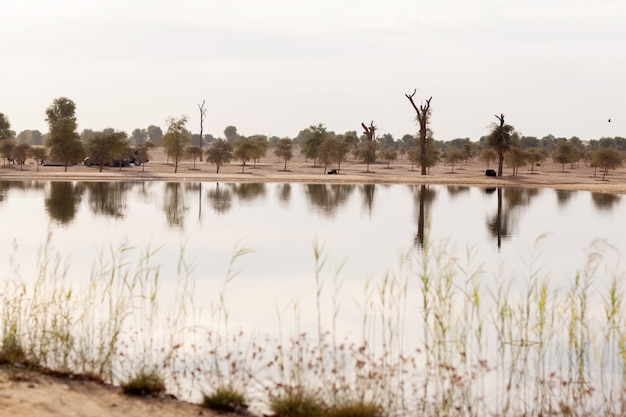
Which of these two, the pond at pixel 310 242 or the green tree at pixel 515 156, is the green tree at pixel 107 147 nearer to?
the pond at pixel 310 242

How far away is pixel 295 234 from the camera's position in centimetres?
3409

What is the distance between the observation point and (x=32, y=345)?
11086 mm

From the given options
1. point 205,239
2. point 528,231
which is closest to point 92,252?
point 205,239

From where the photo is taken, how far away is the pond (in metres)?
17.2

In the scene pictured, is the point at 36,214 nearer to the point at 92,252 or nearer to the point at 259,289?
the point at 92,252

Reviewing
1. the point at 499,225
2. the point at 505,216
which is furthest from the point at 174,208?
the point at 505,216

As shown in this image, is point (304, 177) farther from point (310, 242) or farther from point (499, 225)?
point (310, 242)

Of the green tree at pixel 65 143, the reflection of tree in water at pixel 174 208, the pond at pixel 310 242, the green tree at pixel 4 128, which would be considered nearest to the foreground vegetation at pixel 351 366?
the pond at pixel 310 242

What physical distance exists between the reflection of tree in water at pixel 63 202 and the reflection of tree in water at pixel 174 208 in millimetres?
5308

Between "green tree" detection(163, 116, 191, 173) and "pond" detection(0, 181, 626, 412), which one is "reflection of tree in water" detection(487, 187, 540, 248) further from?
"green tree" detection(163, 116, 191, 173)

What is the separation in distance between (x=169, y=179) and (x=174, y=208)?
46.1 metres

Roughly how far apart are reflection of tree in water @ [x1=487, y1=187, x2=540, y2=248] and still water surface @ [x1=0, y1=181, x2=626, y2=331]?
14 centimetres

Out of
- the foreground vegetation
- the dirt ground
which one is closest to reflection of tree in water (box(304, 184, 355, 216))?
the dirt ground

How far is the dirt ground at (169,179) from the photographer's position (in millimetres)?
9219
